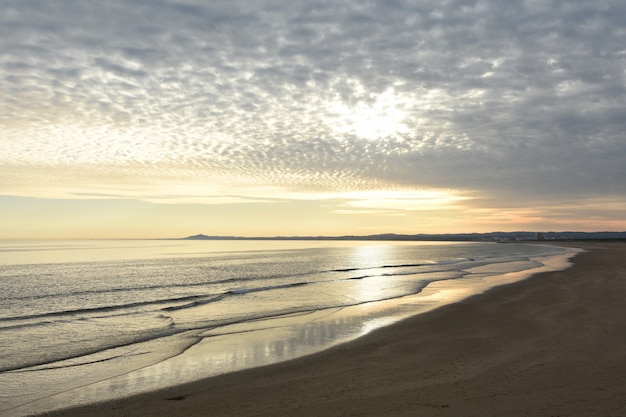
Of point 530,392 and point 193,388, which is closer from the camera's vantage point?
point 530,392

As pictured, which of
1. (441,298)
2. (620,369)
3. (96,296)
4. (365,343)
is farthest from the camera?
(96,296)

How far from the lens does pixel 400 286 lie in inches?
1508

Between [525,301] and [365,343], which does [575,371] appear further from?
[525,301]

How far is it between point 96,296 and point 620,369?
32829mm

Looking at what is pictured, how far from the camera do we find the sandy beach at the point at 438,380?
8.41 metres

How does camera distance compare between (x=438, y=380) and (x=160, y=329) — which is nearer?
(x=438, y=380)

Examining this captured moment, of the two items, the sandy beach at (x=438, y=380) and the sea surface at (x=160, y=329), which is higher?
the sandy beach at (x=438, y=380)

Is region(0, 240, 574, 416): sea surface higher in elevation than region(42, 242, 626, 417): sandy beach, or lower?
lower

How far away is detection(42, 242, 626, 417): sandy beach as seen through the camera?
27.6 feet

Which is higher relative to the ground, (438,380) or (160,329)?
(438,380)

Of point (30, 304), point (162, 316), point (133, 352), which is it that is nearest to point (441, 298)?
point (162, 316)

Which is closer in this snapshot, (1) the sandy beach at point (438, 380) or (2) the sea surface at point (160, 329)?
(1) the sandy beach at point (438, 380)

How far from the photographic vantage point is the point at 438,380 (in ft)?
33.2

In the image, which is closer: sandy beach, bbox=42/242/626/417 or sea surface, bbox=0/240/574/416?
sandy beach, bbox=42/242/626/417
